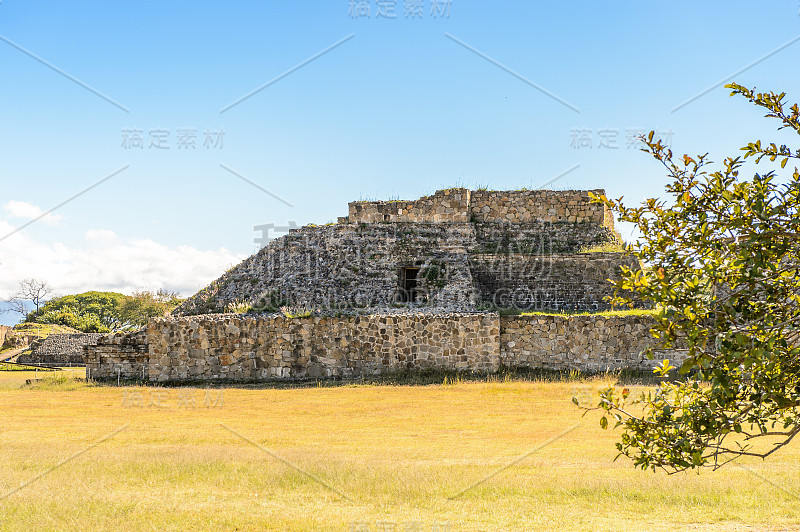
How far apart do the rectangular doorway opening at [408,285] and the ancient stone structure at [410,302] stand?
0.22ft

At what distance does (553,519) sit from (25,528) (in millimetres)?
4848

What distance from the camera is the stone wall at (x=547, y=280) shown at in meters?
20.4

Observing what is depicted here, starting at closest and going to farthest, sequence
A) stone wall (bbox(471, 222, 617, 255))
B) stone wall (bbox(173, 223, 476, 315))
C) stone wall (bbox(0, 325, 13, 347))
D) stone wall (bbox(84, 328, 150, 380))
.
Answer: stone wall (bbox(84, 328, 150, 380))
stone wall (bbox(173, 223, 476, 315))
stone wall (bbox(471, 222, 617, 255))
stone wall (bbox(0, 325, 13, 347))

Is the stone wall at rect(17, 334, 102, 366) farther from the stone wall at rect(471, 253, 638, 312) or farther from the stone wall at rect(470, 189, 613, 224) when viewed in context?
the stone wall at rect(471, 253, 638, 312)

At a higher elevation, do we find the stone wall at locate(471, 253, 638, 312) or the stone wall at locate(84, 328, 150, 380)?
the stone wall at locate(471, 253, 638, 312)

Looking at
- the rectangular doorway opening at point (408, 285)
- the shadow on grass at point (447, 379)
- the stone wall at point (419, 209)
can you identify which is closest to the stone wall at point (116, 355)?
the shadow on grass at point (447, 379)

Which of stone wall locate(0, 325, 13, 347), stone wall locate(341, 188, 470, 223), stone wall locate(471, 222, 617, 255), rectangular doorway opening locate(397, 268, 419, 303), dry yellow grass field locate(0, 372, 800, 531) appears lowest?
dry yellow grass field locate(0, 372, 800, 531)

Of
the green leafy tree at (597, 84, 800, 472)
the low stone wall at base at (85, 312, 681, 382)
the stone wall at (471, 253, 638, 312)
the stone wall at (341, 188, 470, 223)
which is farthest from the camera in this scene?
the stone wall at (341, 188, 470, 223)

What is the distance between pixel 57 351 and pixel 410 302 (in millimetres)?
20382

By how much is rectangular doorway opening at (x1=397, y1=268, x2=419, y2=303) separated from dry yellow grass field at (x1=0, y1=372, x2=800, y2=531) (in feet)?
26.2

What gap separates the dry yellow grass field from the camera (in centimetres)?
635

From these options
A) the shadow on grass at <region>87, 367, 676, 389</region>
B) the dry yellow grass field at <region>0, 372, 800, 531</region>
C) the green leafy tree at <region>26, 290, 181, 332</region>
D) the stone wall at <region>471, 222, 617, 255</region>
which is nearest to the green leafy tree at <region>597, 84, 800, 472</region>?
the dry yellow grass field at <region>0, 372, 800, 531</region>

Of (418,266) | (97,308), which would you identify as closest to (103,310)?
(97,308)

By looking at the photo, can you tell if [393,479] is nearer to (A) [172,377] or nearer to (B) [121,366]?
(A) [172,377]
